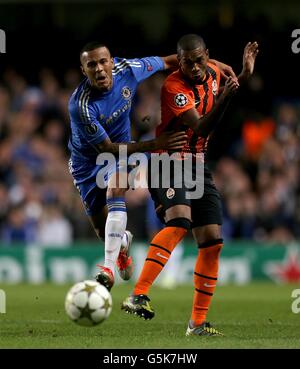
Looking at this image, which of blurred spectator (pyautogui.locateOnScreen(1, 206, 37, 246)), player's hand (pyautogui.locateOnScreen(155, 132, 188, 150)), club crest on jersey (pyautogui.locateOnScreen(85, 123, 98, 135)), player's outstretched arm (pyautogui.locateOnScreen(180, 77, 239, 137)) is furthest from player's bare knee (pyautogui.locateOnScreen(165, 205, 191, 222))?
blurred spectator (pyautogui.locateOnScreen(1, 206, 37, 246))

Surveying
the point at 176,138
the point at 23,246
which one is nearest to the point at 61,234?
the point at 23,246

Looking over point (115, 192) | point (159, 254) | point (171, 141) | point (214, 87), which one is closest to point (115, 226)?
point (115, 192)


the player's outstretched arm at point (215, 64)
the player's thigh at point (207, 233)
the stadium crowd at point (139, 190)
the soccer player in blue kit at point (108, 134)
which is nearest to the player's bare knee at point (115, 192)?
the soccer player in blue kit at point (108, 134)

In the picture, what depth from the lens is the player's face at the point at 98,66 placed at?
813 cm

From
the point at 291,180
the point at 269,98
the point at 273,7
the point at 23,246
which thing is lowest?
the point at 23,246

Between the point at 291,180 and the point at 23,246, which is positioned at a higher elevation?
the point at 291,180

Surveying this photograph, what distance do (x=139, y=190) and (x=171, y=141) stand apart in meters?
8.61

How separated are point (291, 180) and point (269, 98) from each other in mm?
2440

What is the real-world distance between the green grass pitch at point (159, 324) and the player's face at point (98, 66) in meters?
2.16

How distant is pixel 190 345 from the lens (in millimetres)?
6977

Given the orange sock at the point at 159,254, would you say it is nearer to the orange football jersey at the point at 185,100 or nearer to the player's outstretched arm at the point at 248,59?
the orange football jersey at the point at 185,100

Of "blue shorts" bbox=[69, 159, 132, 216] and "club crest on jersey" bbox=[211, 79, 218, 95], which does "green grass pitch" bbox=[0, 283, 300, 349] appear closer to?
"blue shorts" bbox=[69, 159, 132, 216]
